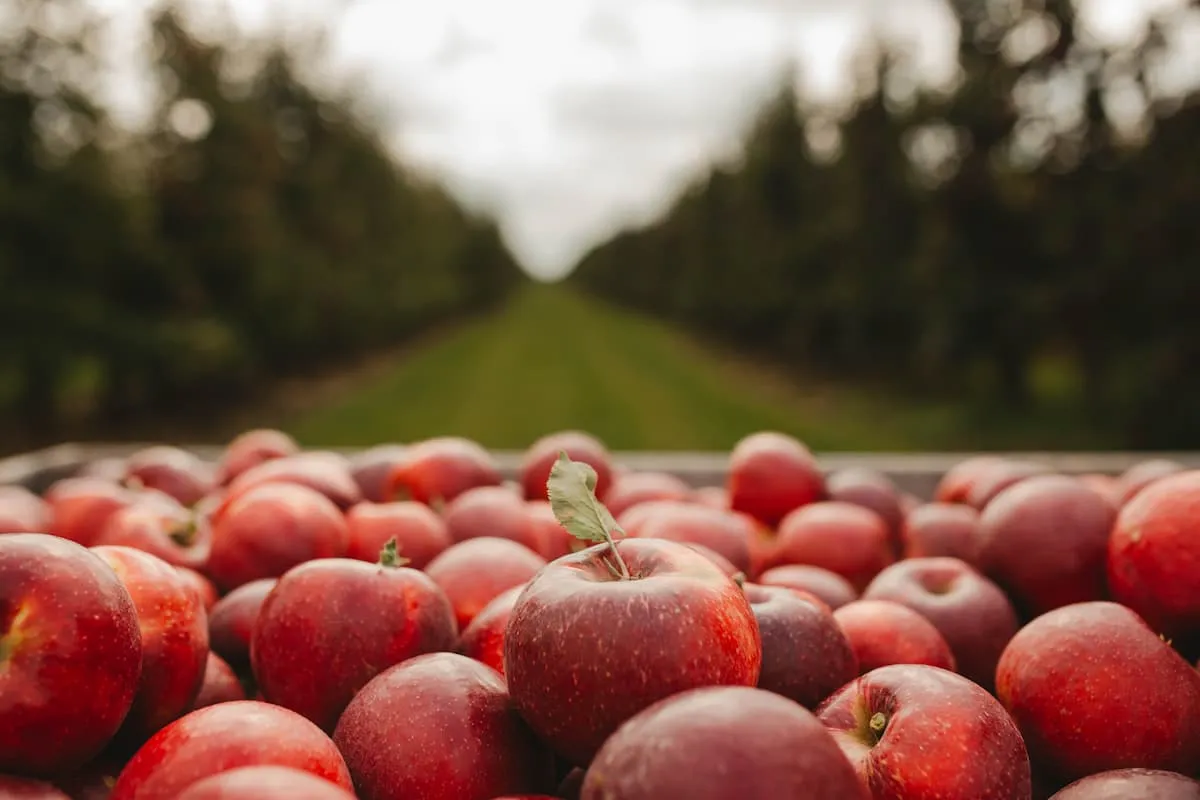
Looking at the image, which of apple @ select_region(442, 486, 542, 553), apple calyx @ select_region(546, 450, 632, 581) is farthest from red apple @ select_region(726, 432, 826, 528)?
apple calyx @ select_region(546, 450, 632, 581)

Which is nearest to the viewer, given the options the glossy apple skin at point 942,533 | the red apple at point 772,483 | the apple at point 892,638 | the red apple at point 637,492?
the apple at point 892,638

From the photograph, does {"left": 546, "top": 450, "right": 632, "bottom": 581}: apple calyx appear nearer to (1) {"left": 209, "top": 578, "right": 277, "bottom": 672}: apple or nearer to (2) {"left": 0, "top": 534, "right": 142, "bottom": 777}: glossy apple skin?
(2) {"left": 0, "top": 534, "right": 142, "bottom": 777}: glossy apple skin

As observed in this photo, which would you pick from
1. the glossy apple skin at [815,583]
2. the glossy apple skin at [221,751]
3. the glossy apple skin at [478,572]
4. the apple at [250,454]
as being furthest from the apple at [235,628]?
the apple at [250,454]

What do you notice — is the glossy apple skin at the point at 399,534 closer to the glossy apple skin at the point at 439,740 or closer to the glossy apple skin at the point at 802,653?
the glossy apple skin at the point at 439,740

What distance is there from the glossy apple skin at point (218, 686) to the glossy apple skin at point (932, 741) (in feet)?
4.12

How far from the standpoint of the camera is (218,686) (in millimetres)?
2148

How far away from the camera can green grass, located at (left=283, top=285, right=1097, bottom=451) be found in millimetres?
14938

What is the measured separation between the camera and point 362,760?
171cm

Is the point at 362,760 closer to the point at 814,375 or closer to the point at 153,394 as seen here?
the point at 153,394

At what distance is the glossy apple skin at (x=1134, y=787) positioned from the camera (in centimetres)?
154

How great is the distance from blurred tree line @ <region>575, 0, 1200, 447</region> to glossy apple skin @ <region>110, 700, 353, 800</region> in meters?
13.2

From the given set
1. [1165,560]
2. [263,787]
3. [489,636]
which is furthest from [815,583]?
[263,787]

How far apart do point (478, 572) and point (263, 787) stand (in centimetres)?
132

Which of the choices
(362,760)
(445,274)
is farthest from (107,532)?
(445,274)
